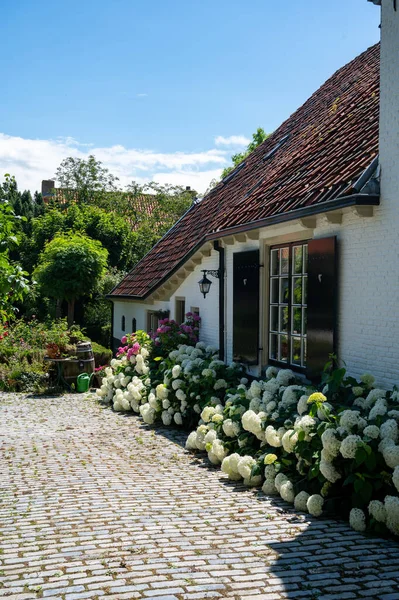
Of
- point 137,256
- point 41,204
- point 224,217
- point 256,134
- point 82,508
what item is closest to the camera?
point 82,508

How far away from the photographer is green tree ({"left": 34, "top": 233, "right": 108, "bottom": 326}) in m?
20.6

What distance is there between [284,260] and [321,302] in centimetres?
157

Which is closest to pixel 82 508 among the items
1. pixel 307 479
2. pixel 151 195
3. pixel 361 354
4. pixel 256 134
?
pixel 307 479

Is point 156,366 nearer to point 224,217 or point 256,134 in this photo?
point 224,217

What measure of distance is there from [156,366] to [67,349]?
3976 millimetres

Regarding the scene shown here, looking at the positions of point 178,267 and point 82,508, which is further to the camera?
point 178,267

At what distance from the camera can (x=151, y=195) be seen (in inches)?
1615

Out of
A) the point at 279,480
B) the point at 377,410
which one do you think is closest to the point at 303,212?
the point at 377,410

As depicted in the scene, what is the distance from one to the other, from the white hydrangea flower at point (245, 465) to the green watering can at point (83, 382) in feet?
29.2

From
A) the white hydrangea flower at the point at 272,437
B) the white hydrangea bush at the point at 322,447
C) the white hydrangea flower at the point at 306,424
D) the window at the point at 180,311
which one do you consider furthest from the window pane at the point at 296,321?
the window at the point at 180,311

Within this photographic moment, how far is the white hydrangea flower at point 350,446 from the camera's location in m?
4.83

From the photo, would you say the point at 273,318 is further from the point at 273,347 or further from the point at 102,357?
the point at 102,357

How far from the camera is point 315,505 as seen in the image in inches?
199

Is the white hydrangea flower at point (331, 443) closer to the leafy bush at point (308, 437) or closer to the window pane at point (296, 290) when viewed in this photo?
the leafy bush at point (308, 437)
